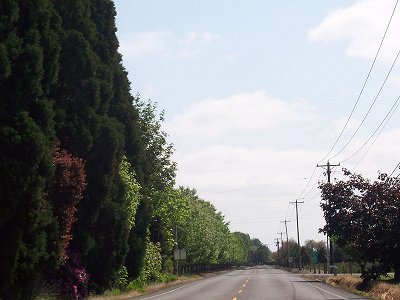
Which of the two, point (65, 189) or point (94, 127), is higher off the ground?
point (94, 127)

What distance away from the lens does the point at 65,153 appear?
72.8ft

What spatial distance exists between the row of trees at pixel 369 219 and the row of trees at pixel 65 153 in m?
12.6

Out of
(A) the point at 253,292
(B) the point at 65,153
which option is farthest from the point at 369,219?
(B) the point at 65,153

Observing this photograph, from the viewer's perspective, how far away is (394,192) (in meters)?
35.6

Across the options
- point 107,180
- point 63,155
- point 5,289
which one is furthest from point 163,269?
point 5,289

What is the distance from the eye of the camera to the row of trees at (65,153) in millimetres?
17750

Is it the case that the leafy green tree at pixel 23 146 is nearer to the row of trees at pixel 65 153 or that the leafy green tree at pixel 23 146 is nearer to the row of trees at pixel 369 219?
the row of trees at pixel 65 153

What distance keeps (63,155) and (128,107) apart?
10851 millimetres

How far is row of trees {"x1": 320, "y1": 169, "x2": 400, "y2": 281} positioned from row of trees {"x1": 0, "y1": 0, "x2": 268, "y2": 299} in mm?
12625

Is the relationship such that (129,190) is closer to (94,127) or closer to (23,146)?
(94,127)

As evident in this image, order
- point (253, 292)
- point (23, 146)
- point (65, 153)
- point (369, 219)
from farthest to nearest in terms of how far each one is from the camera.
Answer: point (369, 219) < point (253, 292) < point (65, 153) < point (23, 146)

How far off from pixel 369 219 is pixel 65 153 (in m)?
21.5

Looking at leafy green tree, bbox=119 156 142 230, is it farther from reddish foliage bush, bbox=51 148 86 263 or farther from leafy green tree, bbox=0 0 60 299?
leafy green tree, bbox=0 0 60 299

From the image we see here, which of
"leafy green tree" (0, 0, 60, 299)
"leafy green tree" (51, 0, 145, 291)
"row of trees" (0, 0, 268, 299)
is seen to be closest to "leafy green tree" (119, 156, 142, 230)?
"row of trees" (0, 0, 268, 299)
